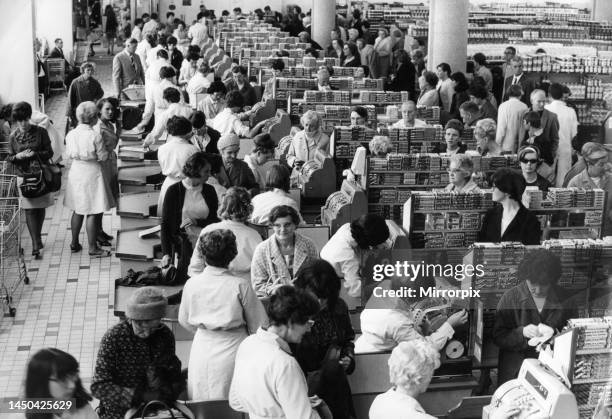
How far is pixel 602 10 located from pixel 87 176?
1709 cm

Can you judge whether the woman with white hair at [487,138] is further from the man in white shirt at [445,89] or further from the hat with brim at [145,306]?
the hat with brim at [145,306]

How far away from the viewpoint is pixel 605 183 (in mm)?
8547

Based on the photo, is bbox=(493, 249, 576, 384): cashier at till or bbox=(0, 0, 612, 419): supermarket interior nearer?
bbox=(0, 0, 612, 419): supermarket interior

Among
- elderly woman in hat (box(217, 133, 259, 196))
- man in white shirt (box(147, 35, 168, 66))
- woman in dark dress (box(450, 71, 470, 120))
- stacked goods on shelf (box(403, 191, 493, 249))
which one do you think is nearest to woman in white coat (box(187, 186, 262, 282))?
stacked goods on shelf (box(403, 191, 493, 249))

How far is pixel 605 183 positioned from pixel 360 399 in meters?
4.02

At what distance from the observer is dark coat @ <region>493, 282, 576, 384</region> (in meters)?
5.77

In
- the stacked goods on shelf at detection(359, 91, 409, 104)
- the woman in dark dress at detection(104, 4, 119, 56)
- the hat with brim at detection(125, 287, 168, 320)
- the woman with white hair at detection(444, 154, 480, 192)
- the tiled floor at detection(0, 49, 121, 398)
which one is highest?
the woman in dark dress at detection(104, 4, 119, 56)

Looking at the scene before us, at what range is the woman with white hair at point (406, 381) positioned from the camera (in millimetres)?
4383

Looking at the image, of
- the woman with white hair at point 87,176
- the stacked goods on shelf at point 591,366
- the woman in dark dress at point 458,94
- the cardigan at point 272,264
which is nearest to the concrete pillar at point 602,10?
the woman in dark dress at point 458,94

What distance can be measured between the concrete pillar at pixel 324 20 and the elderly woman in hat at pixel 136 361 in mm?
21246

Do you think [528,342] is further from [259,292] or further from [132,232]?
[132,232]

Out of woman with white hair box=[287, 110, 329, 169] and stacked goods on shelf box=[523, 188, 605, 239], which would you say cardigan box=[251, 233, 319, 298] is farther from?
woman with white hair box=[287, 110, 329, 169]

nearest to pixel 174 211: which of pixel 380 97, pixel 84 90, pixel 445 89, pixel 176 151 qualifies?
pixel 176 151

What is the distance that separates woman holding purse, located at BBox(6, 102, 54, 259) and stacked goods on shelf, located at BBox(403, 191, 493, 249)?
3966 mm
